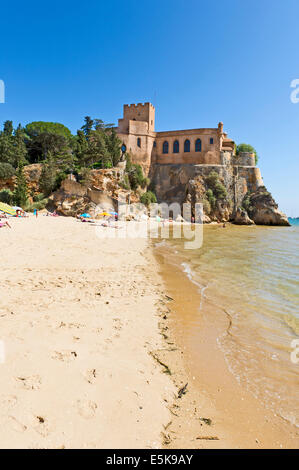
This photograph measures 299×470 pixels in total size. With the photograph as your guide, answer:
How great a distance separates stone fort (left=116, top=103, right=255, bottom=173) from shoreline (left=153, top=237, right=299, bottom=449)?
41092 millimetres

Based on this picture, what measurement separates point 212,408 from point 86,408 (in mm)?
1571

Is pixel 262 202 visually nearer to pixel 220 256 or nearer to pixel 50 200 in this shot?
pixel 220 256

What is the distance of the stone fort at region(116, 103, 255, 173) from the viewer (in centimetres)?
4066

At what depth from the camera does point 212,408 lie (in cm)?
276

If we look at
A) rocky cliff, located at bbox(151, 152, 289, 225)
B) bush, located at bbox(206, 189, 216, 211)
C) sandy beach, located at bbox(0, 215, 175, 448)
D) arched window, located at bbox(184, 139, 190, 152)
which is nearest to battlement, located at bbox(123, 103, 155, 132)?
arched window, located at bbox(184, 139, 190, 152)

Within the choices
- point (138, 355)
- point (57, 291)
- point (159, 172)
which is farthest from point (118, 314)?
point (159, 172)

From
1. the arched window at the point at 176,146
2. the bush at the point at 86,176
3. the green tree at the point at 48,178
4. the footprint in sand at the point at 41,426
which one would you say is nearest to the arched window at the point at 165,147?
the arched window at the point at 176,146

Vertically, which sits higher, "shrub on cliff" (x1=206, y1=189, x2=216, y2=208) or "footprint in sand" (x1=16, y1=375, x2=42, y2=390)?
"shrub on cliff" (x1=206, y1=189, x2=216, y2=208)

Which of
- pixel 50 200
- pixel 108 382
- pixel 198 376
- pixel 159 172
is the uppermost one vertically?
pixel 159 172

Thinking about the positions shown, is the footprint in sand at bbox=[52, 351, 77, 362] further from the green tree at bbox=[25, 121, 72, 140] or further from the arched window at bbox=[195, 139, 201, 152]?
the green tree at bbox=[25, 121, 72, 140]

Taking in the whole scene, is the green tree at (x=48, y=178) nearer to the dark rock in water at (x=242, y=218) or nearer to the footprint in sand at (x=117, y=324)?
the footprint in sand at (x=117, y=324)

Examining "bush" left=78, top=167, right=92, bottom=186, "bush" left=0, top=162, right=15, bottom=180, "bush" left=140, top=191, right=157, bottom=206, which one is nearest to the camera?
"bush" left=0, top=162, right=15, bottom=180

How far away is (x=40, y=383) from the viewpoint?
2.58 m

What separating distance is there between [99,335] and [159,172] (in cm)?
4173
